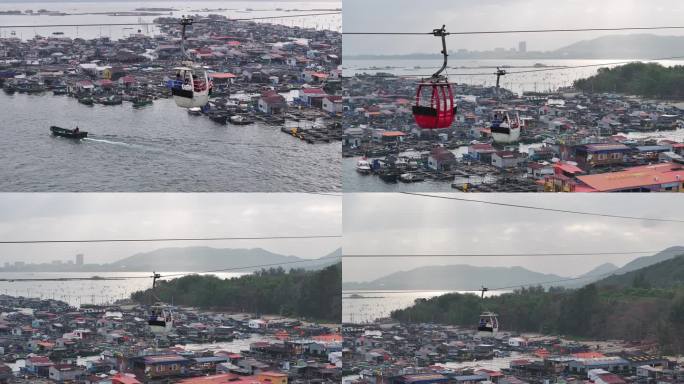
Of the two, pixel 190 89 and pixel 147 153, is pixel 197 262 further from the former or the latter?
pixel 190 89

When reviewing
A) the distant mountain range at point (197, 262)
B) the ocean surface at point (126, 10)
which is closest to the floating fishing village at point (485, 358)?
the distant mountain range at point (197, 262)

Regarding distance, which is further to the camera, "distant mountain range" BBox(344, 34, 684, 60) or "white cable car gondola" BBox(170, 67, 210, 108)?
"distant mountain range" BBox(344, 34, 684, 60)

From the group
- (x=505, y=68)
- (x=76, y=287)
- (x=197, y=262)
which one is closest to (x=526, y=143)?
(x=505, y=68)

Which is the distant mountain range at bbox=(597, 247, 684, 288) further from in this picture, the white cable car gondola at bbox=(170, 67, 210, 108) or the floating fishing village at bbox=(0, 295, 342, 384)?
the white cable car gondola at bbox=(170, 67, 210, 108)

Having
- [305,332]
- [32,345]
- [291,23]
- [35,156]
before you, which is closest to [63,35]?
[35,156]

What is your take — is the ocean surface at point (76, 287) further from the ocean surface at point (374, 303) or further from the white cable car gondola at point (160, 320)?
the ocean surface at point (374, 303)

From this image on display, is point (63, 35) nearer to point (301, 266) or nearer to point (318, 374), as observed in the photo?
point (301, 266)

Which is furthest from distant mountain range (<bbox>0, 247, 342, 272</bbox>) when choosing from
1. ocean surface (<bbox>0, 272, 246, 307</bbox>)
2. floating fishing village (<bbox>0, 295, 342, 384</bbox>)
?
floating fishing village (<bbox>0, 295, 342, 384</bbox>)
